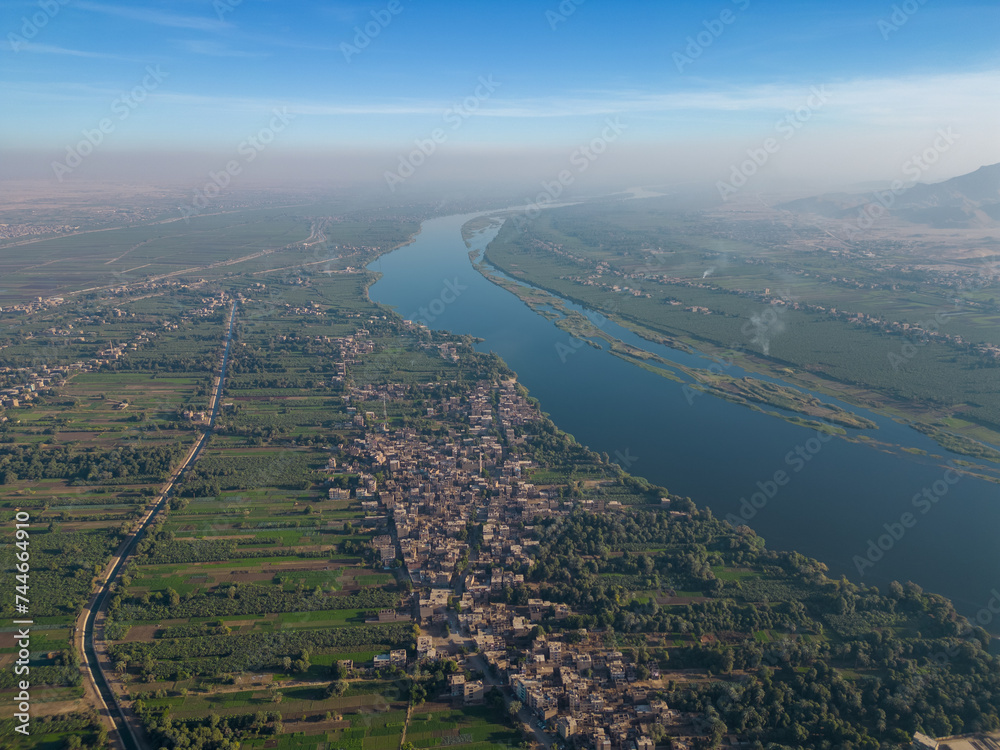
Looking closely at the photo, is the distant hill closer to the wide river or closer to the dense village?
the wide river

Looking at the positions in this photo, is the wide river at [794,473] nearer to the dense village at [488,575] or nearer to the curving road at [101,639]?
the dense village at [488,575]

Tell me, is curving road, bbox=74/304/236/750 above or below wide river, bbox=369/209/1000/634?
below

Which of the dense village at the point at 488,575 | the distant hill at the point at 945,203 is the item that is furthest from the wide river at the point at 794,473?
the distant hill at the point at 945,203

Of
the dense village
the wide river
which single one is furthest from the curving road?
the wide river

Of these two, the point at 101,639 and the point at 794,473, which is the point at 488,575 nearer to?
the point at 101,639

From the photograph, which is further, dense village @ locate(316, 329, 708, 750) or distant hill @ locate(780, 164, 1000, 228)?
distant hill @ locate(780, 164, 1000, 228)

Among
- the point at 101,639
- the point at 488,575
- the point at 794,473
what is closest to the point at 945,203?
the point at 794,473

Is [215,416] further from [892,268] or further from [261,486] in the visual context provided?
[892,268]
